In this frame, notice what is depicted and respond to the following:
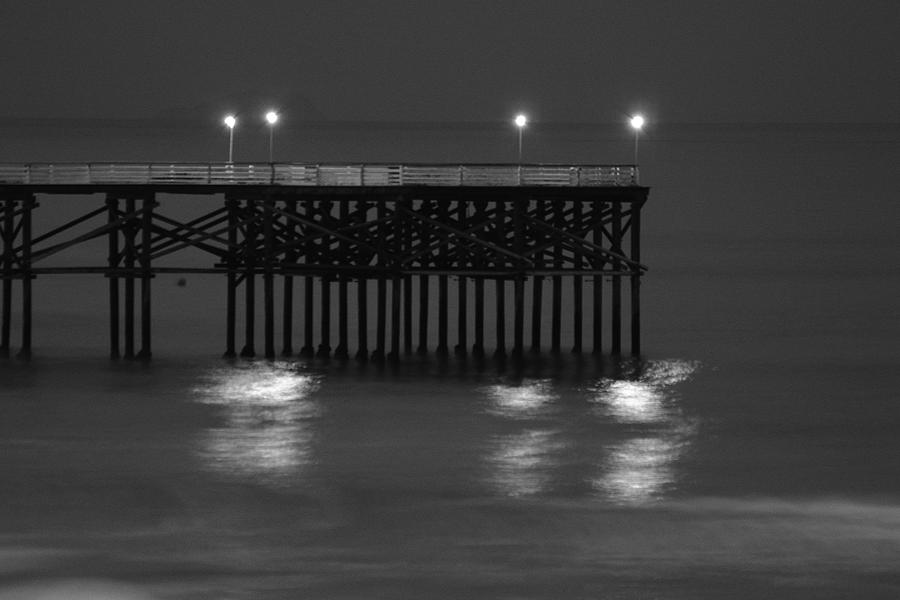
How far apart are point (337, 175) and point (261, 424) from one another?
9.66 m

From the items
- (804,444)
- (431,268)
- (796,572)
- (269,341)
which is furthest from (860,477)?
(269,341)

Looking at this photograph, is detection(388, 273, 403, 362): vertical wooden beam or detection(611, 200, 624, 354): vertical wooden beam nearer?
detection(388, 273, 403, 362): vertical wooden beam

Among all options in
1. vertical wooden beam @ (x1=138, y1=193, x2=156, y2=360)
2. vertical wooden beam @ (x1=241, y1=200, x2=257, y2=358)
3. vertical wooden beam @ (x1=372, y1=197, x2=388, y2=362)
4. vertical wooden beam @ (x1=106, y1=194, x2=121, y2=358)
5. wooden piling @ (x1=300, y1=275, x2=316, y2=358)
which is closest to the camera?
vertical wooden beam @ (x1=372, y1=197, x2=388, y2=362)

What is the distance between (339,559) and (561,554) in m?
3.22

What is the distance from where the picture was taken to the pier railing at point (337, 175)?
152 ft

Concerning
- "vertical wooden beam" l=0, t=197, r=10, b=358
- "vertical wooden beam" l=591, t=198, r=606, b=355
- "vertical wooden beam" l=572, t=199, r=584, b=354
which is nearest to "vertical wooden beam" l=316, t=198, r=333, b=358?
"vertical wooden beam" l=572, t=199, r=584, b=354

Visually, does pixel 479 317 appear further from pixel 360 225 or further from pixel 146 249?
pixel 146 249

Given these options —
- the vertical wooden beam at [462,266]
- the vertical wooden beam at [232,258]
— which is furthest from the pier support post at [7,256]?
the vertical wooden beam at [462,266]

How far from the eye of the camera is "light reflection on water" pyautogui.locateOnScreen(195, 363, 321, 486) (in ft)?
112

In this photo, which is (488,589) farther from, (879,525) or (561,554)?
(879,525)

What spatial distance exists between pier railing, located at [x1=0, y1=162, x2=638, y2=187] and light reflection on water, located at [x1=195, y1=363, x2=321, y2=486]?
4.90 m

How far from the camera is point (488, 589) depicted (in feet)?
82.3

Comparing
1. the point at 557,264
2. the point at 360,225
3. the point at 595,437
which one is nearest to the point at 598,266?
the point at 557,264

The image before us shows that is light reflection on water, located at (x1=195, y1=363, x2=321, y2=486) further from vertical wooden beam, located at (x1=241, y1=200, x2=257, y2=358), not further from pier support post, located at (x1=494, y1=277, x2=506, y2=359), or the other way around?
pier support post, located at (x1=494, y1=277, x2=506, y2=359)
